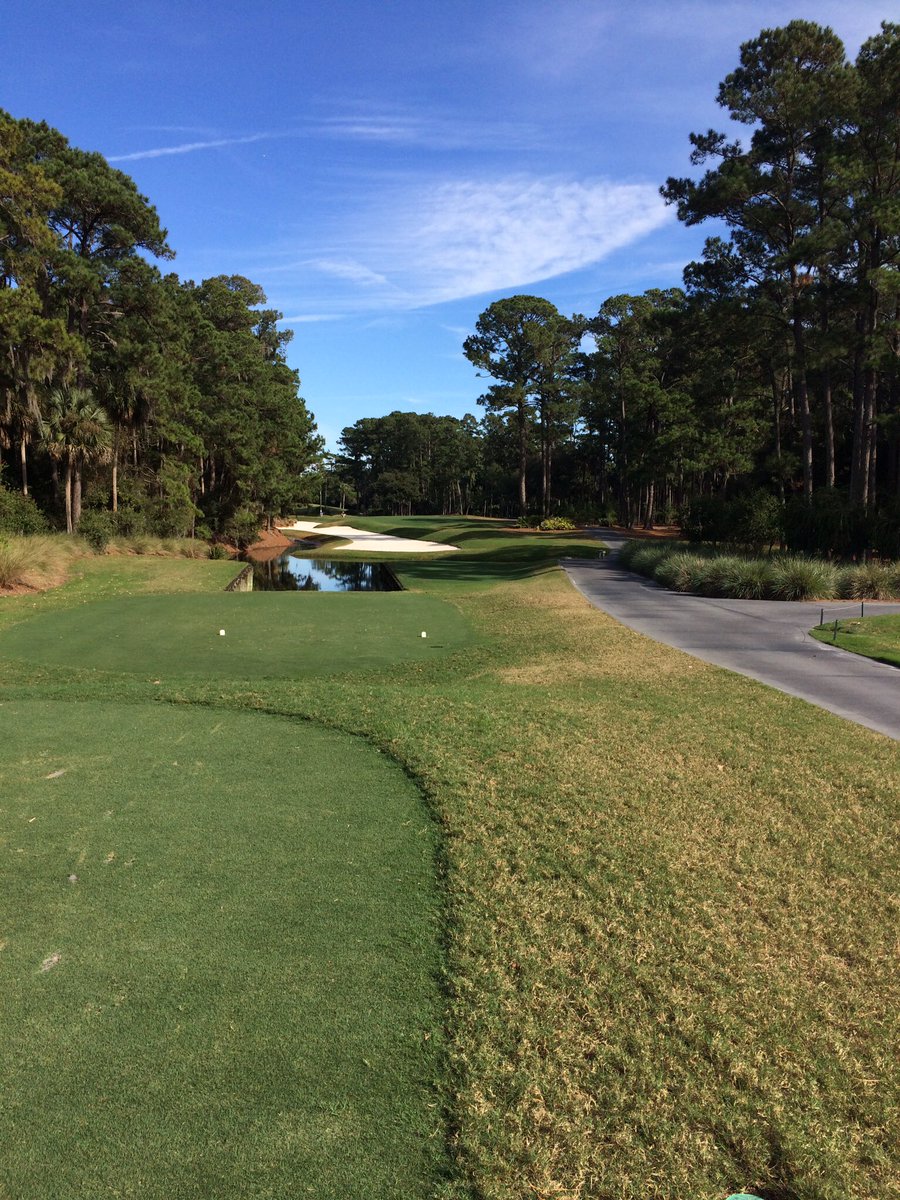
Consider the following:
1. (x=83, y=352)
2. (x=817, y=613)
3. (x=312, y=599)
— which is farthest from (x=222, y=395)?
(x=817, y=613)

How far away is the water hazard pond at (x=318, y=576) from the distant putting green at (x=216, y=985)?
16.6 meters

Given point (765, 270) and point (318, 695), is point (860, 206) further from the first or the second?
point (318, 695)

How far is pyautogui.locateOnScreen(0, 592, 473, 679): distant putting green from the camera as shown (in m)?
10.2

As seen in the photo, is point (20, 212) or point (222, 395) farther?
point (222, 395)

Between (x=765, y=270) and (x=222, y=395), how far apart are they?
2558 cm

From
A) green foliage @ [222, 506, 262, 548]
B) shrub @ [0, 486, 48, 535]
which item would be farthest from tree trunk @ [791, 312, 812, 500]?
green foliage @ [222, 506, 262, 548]

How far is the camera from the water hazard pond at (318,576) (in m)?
24.9

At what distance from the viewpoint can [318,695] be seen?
812cm

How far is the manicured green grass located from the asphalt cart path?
19 cm

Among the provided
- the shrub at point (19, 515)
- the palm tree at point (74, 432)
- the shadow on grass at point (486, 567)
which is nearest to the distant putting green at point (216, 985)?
the shadow on grass at point (486, 567)

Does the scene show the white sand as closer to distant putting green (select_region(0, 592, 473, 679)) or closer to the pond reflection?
the pond reflection

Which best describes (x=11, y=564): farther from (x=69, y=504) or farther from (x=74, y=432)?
(x=69, y=504)

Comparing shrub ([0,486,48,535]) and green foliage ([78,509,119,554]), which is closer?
shrub ([0,486,48,535])

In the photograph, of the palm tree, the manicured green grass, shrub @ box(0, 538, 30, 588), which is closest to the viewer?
the manicured green grass
